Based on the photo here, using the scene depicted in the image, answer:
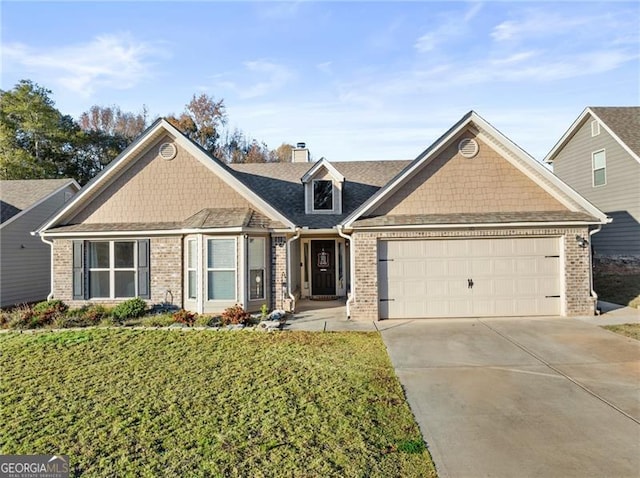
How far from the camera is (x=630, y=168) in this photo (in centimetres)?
1548

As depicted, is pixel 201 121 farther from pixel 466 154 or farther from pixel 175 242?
pixel 466 154

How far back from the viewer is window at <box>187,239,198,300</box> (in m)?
11.9

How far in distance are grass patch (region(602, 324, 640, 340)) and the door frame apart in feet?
28.1

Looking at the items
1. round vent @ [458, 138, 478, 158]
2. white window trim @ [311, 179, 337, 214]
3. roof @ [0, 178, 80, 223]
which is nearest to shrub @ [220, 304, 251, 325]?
white window trim @ [311, 179, 337, 214]

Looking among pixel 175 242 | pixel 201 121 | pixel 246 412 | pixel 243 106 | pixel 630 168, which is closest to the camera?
pixel 246 412

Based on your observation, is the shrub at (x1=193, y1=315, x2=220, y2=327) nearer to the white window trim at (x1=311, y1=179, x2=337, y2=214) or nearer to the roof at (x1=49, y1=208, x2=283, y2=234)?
the roof at (x1=49, y1=208, x2=283, y2=234)

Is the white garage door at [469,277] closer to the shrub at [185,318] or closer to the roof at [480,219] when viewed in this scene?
the roof at [480,219]

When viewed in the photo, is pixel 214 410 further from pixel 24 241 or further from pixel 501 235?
pixel 24 241

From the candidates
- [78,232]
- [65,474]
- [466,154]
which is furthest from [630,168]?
[78,232]

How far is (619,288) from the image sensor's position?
14297 mm

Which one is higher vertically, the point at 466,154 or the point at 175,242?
the point at 466,154

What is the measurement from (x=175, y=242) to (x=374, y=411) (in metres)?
9.34

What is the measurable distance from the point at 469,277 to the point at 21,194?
62.9ft

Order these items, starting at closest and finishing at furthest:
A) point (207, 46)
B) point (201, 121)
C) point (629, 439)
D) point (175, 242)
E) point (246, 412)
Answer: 1. point (629, 439)
2. point (246, 412)
3. point (207, 46)
4. point (175, 242)
5. point (201, 121)
